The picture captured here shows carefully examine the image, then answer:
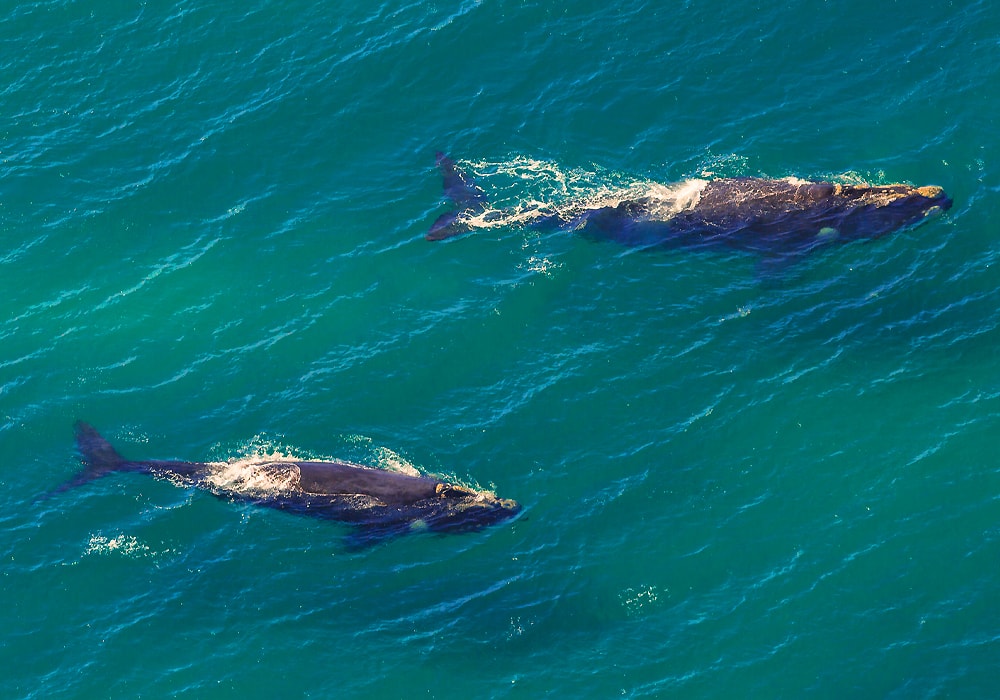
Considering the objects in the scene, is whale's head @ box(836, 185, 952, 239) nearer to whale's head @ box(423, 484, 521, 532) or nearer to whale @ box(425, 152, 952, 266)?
whale @ box(425, 152, 952, 266)

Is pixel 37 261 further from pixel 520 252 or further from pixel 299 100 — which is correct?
pixel 520 252

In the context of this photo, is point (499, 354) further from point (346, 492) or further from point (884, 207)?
point (884, 207)

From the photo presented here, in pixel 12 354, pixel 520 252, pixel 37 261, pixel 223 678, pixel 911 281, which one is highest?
pixel 37 261

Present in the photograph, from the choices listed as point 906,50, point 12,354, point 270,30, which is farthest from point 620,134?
point 12,354

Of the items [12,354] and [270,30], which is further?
[270,30]

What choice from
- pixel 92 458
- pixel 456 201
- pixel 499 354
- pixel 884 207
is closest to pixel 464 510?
pixel 499 354

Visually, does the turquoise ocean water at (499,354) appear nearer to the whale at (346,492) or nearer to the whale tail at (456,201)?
the whale at (346,492)

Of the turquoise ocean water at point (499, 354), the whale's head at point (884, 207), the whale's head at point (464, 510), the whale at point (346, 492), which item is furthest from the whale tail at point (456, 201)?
the whale's head at point (884, 207)

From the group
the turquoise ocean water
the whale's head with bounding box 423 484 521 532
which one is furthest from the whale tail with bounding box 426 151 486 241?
the whale's head with bounding box 423 484 521 532
